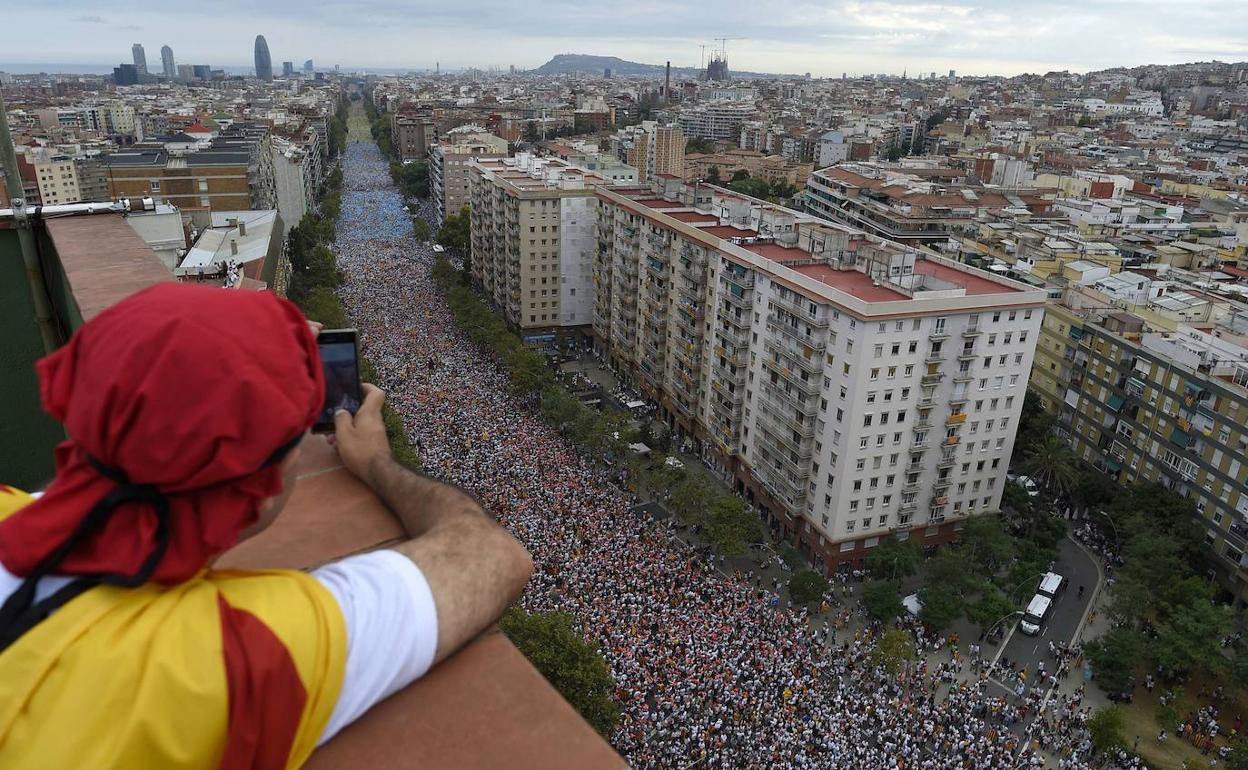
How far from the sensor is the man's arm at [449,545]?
2854 millimetres

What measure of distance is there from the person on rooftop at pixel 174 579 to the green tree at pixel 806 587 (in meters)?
28.6

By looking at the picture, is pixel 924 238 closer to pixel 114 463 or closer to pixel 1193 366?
pixel 1193 366

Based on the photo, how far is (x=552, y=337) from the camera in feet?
191

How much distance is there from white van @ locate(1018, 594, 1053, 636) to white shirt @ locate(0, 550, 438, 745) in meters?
32.2

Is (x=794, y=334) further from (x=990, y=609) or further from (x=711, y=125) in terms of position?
(x=711, y=125)

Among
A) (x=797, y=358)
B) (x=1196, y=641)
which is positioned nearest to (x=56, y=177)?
(x=797, y=358)

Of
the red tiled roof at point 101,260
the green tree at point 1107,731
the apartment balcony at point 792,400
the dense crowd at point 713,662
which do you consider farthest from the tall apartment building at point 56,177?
the green tree at point 1107,731

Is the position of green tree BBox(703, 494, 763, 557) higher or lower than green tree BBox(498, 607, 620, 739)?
lower

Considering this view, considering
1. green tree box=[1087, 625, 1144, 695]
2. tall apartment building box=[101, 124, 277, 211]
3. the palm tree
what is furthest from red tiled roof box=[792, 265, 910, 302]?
tall apartment building box=[101, 124, 277, 211]

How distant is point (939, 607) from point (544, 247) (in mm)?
35031

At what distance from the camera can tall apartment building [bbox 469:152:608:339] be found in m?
55.2

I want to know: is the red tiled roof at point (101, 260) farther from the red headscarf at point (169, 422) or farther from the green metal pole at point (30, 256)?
the red headscarf at point (169, 422)

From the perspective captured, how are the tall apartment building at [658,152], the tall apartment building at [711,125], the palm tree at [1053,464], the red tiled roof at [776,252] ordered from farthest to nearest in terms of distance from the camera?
the tall apartment building at [711,125]
the tall apartment building at [658,152]
the red tiled roof at [776,252]
the palm tree at [1053,464]

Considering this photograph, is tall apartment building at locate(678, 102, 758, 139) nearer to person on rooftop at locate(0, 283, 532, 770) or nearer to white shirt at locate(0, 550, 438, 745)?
white shirt at locate(0, 550, 438, 745)
